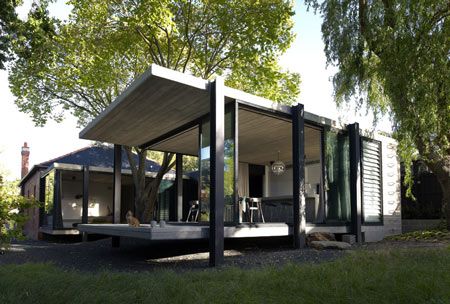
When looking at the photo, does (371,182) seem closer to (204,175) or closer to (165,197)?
(204,175)

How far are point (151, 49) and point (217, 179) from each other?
9.23m

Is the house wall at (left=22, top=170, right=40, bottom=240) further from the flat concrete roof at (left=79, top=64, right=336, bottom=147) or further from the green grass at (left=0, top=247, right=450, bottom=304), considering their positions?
the green grass at (left=0, top=247, right=450, bottom=304)

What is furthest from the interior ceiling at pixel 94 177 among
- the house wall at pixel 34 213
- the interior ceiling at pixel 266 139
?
the interior ceiling at pixel 266 139

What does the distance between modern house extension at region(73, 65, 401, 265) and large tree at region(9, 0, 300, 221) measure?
129 inches

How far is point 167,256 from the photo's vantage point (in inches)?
360

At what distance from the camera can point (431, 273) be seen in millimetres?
4523

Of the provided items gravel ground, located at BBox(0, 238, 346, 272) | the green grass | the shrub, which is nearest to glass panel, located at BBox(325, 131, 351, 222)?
gravel ground, located at BBox(0, 238, 346, 272)

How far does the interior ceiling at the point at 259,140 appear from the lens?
9.98m

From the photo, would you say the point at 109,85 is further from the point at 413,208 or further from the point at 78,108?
the point at 413,208

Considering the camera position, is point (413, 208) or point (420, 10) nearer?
point (420, 10)

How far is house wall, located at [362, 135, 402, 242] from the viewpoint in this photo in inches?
454

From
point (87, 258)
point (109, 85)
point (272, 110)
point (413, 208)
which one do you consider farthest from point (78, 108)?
point (413, 208)

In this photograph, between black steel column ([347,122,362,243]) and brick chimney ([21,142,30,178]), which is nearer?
black steel column ([347,122,362,243])

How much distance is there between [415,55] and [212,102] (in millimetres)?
4388
